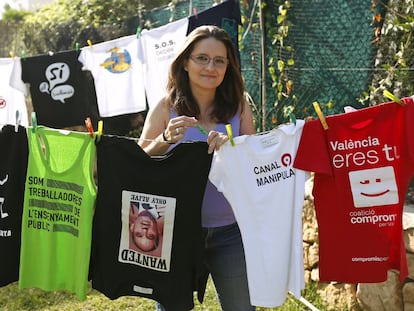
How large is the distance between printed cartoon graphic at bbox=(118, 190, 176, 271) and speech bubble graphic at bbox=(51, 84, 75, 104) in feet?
10.0

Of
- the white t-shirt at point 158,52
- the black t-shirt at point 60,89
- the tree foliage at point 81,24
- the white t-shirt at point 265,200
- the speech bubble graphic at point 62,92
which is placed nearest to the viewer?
the white t-shirt at point 265,200

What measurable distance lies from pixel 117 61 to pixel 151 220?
286 cm

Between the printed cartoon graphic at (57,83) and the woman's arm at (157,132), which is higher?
the printed cartoon graphic at (57,83)

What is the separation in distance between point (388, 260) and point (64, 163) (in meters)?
1.54

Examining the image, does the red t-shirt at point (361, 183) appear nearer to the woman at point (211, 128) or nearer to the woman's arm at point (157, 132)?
the woman at point (211, 128)

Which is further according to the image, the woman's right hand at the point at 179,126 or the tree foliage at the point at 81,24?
the tree foliage at the point at 81,24

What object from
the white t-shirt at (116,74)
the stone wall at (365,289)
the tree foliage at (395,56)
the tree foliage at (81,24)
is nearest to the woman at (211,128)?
the stone wall at (365,289)

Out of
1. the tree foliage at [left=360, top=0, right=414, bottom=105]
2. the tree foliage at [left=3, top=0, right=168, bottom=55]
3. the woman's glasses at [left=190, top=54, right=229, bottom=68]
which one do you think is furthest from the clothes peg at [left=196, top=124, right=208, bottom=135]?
the tree foliage at [left=3, top=0, right=168, bottom=55]

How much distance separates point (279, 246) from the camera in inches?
97.3

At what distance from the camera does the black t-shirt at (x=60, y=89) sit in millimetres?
5246

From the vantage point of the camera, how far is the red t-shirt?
2420 millimetres

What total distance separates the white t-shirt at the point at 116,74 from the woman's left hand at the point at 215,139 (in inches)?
108

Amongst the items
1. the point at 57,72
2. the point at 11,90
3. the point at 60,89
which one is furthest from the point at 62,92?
the point at 11,90

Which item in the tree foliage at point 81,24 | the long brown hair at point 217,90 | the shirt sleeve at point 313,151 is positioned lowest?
the shirt sleeve at point 313,151
